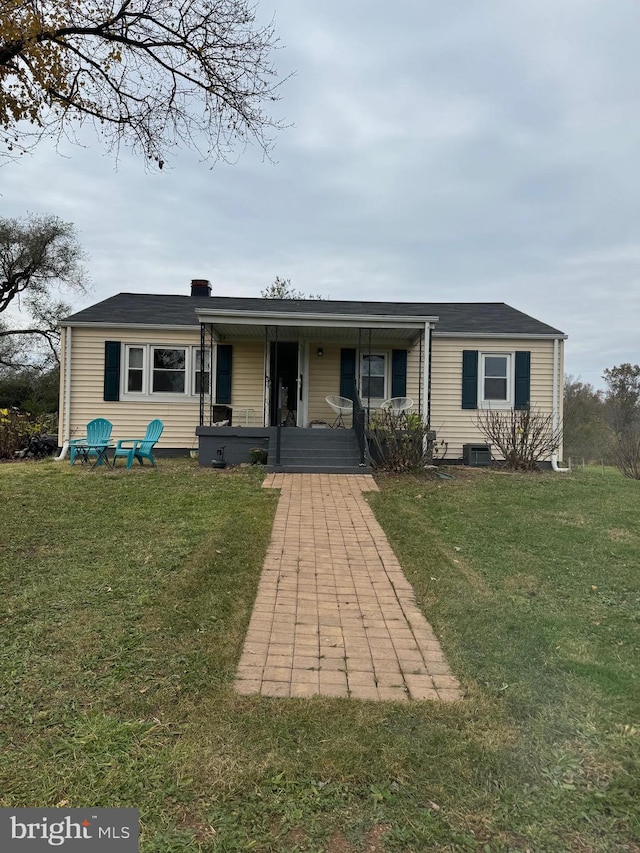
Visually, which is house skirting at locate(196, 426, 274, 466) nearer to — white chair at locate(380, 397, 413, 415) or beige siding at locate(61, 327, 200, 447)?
beige siding at locate(61, 327, 200, 447)

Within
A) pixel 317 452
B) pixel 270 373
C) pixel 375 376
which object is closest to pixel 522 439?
pixel 375 376

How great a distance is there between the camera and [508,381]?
463 inches

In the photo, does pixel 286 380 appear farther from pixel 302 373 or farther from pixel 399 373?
pixel 399 373

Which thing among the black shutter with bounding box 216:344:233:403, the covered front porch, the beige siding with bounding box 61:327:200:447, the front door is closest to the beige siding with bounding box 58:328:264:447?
the beige siding with bounding box 61:327:200:447

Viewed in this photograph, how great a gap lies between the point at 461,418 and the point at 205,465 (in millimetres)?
6170

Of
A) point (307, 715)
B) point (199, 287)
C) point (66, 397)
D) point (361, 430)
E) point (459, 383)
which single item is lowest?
point (307, 715)

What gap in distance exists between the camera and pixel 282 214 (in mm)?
13359

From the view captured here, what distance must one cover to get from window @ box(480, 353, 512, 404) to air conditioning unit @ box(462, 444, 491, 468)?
1.14 m

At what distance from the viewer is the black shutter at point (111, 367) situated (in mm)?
11531

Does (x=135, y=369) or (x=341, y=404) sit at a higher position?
(x=135, y=369)

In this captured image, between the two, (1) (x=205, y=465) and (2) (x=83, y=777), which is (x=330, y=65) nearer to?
(1) (x=205, y=465)

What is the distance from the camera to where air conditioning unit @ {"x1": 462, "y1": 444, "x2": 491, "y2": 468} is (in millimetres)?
11422

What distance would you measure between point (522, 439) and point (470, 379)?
2190mm

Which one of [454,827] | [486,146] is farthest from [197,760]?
[486,146]
